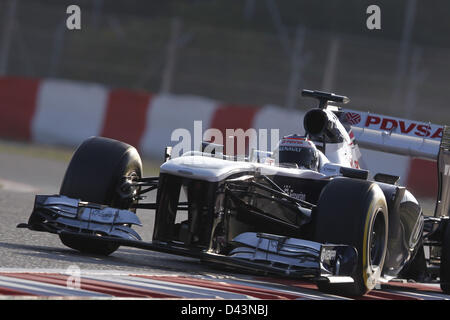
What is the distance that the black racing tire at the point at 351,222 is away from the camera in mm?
6480

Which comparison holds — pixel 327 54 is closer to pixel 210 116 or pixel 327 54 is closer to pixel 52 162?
pixel 210 116

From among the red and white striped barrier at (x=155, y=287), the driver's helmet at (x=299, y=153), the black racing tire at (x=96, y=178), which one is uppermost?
the driver's helmet at (x=299, y=153)

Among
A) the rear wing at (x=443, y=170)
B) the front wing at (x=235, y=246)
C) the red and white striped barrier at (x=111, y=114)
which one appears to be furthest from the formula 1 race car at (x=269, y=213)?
the red and white striped barrier at (x=111, y=114)

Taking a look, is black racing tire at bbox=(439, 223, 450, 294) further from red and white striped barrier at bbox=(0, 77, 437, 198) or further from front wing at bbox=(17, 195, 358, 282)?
red and white striped barrier at bbox=(0, 77, 437, 198)

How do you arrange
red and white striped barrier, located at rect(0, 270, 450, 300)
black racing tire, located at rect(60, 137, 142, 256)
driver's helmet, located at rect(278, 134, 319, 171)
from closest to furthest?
red and white striped barrier, located at rect(0, 270, 450, 300) → black racing tire, located at rect(60, 137, 142, 256) → driver's helmet, located at rect(278, 134, 319, 171)

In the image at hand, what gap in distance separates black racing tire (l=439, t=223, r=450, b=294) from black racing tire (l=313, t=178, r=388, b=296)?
1.09 m

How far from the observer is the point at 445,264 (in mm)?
7621

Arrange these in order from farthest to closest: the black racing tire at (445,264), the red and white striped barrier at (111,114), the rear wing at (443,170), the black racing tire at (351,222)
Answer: the red and white striped barrier at (111,114) → the rear wing at (443,170) → the black racing tire at (445,264) → the black racing tire at (351,222)

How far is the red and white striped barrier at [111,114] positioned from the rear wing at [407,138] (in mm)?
6801

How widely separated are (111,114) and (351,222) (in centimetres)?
1175

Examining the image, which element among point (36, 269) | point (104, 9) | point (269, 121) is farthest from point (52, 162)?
point (36, 269)

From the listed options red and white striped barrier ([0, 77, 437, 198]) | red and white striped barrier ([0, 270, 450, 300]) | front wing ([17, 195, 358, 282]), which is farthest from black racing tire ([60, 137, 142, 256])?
red and white striped barrier ([0, 77, 437, 198])

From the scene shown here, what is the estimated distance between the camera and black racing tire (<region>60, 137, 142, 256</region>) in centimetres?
740

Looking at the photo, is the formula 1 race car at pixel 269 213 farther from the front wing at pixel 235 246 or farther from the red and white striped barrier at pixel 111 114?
the red and white striped barrier at pixel 111 114
